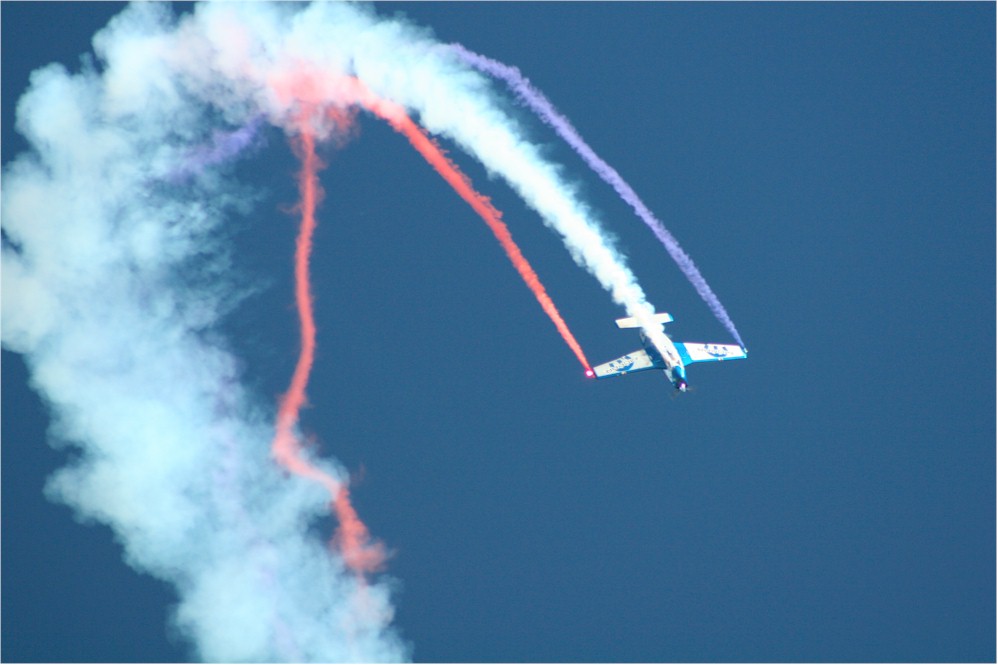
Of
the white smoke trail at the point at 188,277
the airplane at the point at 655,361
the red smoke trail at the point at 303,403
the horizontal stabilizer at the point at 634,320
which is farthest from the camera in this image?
the red smoke trail at the point at 303,403

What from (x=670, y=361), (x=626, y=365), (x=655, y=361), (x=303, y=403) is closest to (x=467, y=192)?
(x=626, y=365)

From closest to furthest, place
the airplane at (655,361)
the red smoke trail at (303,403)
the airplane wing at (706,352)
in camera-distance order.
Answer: the airplane at (655,361) < the red smoke trail at (303,403) < the airplane wing at (706,352)

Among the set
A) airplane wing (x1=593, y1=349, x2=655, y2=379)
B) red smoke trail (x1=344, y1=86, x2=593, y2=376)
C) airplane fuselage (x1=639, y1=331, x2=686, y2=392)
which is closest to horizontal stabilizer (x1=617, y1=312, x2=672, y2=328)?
airplane fuselage (x1=639, y1=331, x2=686, y2=392)

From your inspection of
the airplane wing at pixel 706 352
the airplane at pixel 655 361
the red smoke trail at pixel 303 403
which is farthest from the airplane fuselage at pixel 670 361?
the red smoke trail at pixel 303 403

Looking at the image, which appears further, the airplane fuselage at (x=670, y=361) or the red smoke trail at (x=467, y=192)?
the airplane fuselage at (x=670, y=361)

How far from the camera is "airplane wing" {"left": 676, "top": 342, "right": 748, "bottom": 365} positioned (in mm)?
66000

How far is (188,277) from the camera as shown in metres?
64.6

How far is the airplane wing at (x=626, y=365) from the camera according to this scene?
6481 cm

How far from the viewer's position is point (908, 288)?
75.4 meters

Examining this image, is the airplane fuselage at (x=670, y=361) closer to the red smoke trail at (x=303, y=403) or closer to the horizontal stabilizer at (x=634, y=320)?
the horizontal stabilizer at (x=634, y=320)

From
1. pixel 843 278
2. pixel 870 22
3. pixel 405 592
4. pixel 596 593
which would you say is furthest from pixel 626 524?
pixel 870 22

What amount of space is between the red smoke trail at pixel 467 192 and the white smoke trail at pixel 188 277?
682 millimetres

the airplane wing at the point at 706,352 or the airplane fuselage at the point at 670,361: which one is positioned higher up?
the airplane wing at the point at 706,352

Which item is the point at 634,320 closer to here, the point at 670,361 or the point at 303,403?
the point at 670,361
